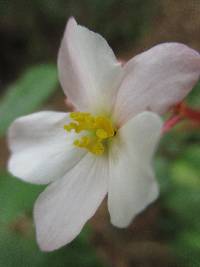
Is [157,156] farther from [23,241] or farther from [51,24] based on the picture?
[51,24]

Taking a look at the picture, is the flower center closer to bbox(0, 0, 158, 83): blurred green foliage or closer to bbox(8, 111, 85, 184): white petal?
bbox(8, 111, 85, 184): white petal

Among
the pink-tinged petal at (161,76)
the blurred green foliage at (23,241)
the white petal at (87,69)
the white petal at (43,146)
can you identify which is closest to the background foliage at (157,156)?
the blurred green foliage at (23,241)

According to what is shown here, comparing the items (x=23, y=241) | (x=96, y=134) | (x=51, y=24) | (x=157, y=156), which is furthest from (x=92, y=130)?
(x=51, y=24)

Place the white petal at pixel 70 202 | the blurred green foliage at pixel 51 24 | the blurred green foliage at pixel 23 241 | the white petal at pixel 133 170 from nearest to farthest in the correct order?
1. the white petal at pixel 133 170
2. the white petal at pixel 70 202
3. the blurred green foliage at pixel 23 241
4. the blurred green foliage at pixel 51 24

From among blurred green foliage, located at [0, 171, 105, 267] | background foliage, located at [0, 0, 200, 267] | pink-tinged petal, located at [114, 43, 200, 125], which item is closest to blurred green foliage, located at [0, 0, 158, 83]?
background foliage, located at [0, 0, 200, 267]

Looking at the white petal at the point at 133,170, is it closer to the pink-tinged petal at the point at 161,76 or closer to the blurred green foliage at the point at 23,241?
the pink-tinged petal at the point at 161,76

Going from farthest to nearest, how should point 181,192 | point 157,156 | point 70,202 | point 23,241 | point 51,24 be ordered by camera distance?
point 51,24 → point 157,156 → point 181,192 → point 23,241 → point 70,202

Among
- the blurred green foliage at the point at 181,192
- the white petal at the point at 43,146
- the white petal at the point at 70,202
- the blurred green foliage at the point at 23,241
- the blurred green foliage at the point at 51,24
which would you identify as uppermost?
the white petal at the point at 43,146

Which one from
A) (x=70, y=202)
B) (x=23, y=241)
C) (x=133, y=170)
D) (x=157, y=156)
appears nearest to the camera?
(x=133, y=170)
